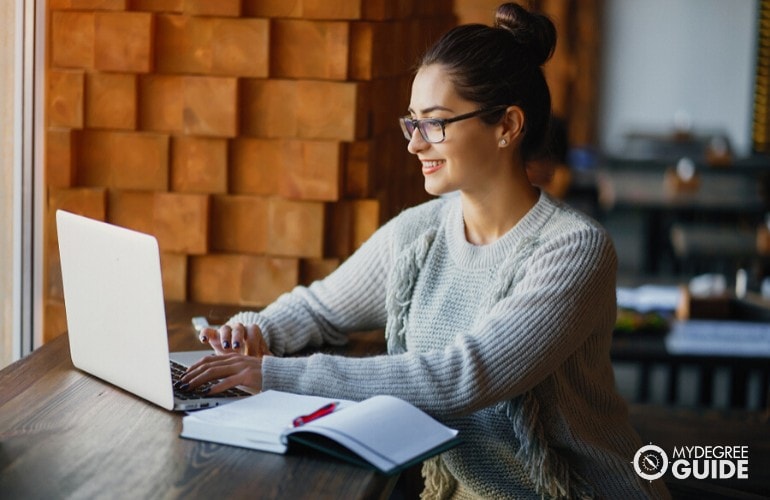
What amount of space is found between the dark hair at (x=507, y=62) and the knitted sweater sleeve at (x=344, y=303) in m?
0.40

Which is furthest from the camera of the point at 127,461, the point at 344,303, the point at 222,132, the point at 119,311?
the point at 222,132

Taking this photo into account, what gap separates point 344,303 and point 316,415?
2.28 feet

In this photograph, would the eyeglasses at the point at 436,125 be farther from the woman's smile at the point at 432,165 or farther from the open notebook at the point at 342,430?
the open notebook at the point at 342,430

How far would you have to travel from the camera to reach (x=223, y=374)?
188 cm

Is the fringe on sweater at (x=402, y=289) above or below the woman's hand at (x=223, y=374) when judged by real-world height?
above

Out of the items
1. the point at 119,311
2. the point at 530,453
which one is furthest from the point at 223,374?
the point at 530,453

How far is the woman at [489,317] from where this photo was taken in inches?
74.3

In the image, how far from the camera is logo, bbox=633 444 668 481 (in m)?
2.09

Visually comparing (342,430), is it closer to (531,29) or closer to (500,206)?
(500,206)

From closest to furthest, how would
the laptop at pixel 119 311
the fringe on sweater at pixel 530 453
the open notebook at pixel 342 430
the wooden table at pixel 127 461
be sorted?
1. the wooden table at pixel 127 461
2. the open notebook at pixel 342 430
3. the laptop at pixel 119 311
4. the fringe on sweater at pixel 530 453

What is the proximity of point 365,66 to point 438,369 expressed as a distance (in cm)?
104

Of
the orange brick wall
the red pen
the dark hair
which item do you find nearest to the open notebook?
the red pen

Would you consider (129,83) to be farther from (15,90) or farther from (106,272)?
(106,272)

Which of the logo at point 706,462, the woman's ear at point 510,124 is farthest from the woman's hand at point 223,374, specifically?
the logo at point 706,462
